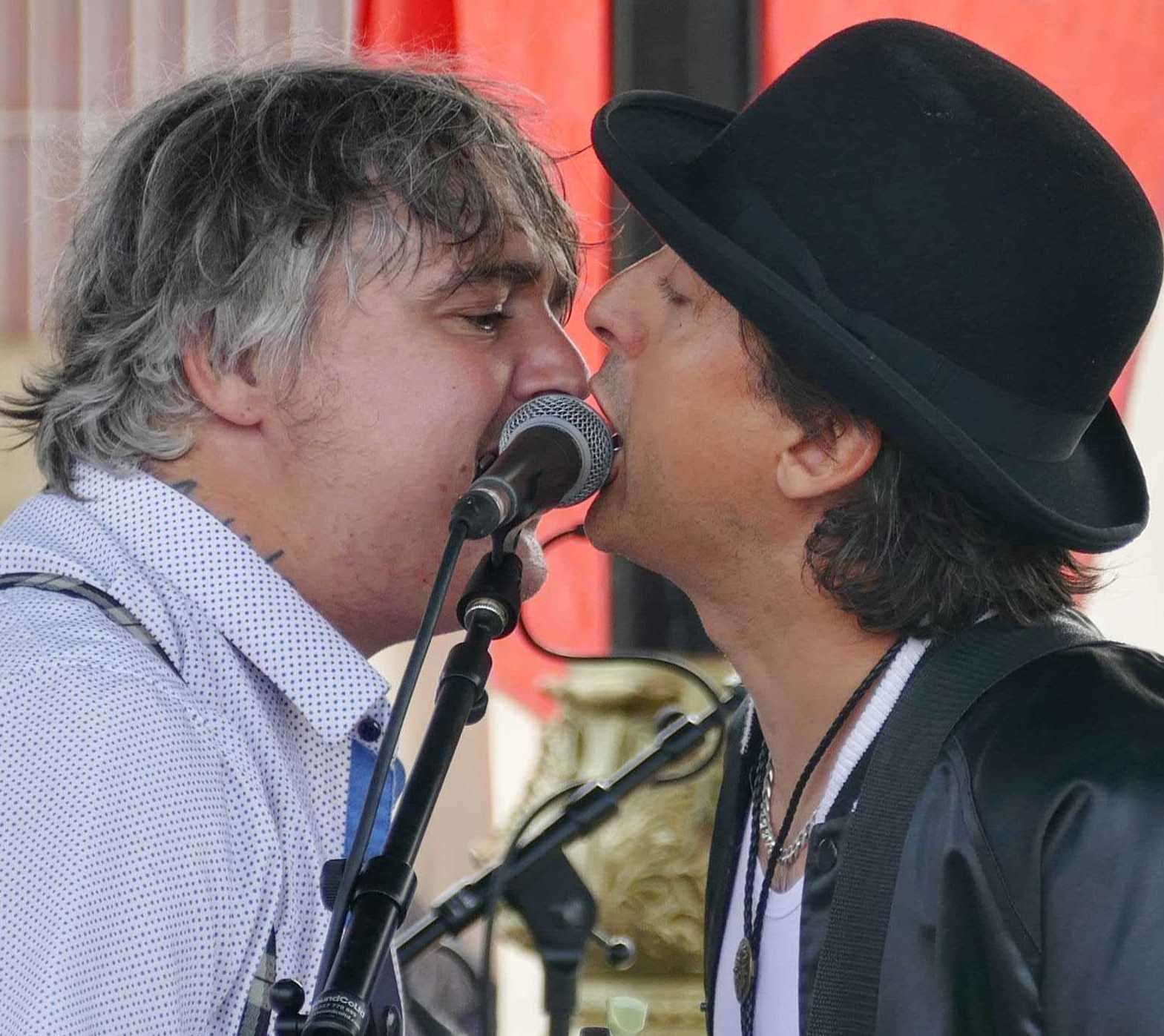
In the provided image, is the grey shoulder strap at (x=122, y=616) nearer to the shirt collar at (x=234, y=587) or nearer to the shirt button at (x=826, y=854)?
the shirt collar at (x=234, y=587)

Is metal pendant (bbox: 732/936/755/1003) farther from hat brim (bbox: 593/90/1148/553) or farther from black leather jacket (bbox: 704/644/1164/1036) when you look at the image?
→ hat brim (bbox: 593/90/1148/553)

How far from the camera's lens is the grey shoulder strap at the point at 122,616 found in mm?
1520

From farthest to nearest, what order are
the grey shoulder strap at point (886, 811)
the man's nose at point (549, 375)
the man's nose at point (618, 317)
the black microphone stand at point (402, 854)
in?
the man's nose at point (549, 375), the man's nose at point (618, 317), the grey shoulder strap at point (886, 811), the black microphone stand at point (402, 854)

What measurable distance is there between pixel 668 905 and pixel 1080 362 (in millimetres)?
1499

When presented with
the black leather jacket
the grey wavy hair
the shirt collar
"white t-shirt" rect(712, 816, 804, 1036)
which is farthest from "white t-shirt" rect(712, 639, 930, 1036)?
the grey wavy hair

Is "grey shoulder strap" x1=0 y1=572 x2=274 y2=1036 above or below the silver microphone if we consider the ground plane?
below

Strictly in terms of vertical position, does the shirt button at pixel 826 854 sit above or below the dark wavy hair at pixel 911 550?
below

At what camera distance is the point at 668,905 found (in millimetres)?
2801

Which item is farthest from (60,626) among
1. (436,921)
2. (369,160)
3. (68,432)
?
(369,160)

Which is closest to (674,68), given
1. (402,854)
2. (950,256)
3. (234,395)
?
(234,395)

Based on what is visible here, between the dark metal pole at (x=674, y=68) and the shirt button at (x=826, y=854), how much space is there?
137cm

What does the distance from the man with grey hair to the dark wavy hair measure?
37 centimetres

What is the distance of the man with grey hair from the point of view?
4.63 feet

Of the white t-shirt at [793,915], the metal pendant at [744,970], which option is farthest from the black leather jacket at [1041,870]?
the metal pendant at [744,970]
